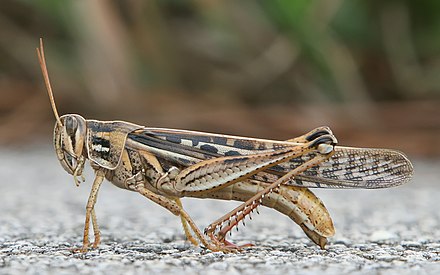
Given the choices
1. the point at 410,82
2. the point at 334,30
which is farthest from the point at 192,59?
the point at 410,82

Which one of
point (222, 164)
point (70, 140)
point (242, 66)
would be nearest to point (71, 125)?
point (70, 140)

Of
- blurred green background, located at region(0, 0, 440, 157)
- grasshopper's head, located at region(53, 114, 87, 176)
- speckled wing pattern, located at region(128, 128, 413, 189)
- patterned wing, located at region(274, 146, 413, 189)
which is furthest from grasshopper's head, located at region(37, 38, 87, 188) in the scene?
blurred green background, located at region(0, 0, 440, 157)

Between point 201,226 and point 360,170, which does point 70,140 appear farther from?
point 360,170

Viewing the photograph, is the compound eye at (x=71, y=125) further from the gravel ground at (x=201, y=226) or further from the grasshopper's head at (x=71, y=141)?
the gravel ground at (x=201, y=226)

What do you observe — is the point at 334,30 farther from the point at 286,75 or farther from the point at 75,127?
the point at 75,127

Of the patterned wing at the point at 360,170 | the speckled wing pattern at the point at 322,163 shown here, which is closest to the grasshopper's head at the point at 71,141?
the speckled wing pattern at the point at 322,163

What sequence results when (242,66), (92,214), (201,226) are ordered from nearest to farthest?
(92,214) < (201,226) < (242,66)
